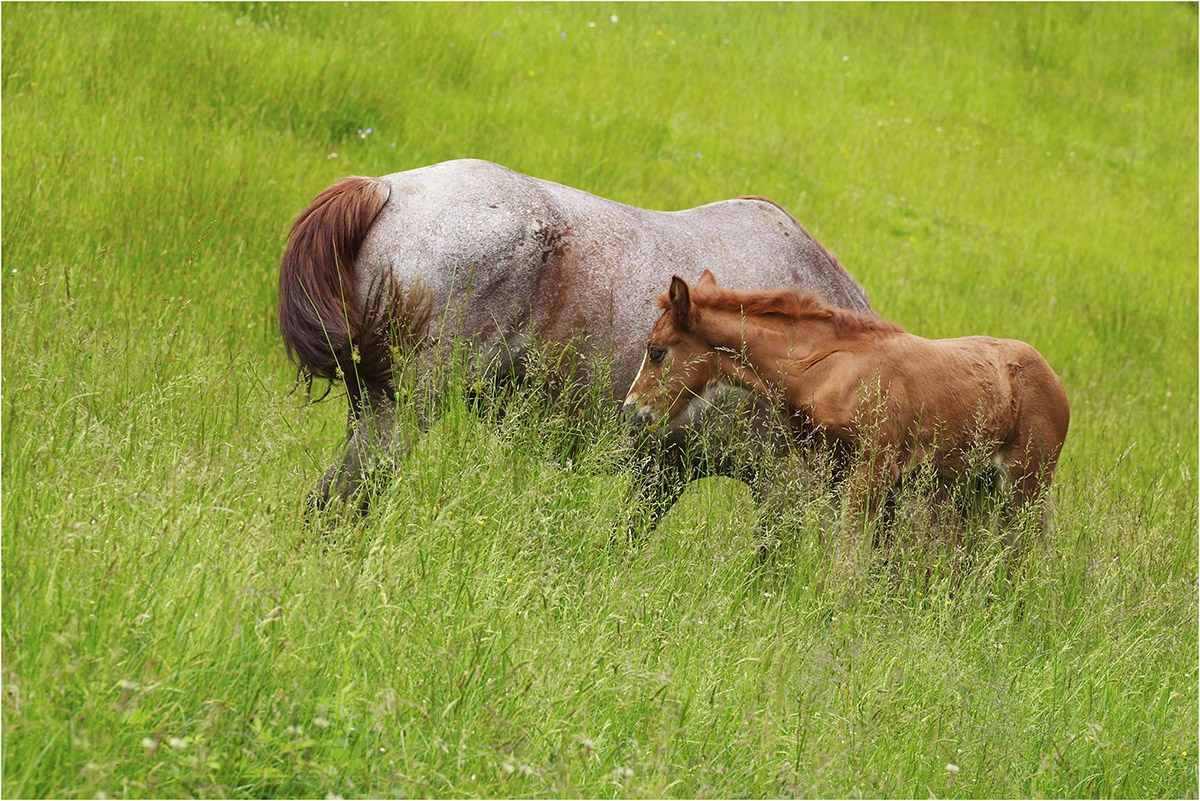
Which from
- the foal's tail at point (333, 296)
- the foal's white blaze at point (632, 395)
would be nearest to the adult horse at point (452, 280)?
the foal's tail at point (333, 296)

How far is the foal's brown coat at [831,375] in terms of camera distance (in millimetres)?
4363

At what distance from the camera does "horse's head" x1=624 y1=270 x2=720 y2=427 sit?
4.36 m

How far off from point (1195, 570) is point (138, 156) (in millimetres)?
7111

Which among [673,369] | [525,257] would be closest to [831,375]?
[673,369]

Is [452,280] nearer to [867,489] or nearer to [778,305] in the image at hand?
[778,305]

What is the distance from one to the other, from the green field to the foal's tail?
33cm

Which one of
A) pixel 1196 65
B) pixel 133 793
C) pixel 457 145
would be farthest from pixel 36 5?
pixel 1196 65

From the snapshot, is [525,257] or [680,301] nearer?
[680,301]

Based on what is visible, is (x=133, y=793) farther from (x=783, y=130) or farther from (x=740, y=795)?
(x=783, y=130)

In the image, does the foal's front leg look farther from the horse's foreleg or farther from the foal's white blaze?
the horse's foreleg

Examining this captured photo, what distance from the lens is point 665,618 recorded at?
3359mm

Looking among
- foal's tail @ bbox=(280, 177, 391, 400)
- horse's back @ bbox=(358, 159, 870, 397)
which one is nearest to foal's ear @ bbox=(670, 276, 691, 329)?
horse's back @ bbox=(358, 159, 870, 397)

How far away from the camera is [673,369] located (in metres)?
4.43

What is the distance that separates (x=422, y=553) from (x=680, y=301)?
1.79 meters
